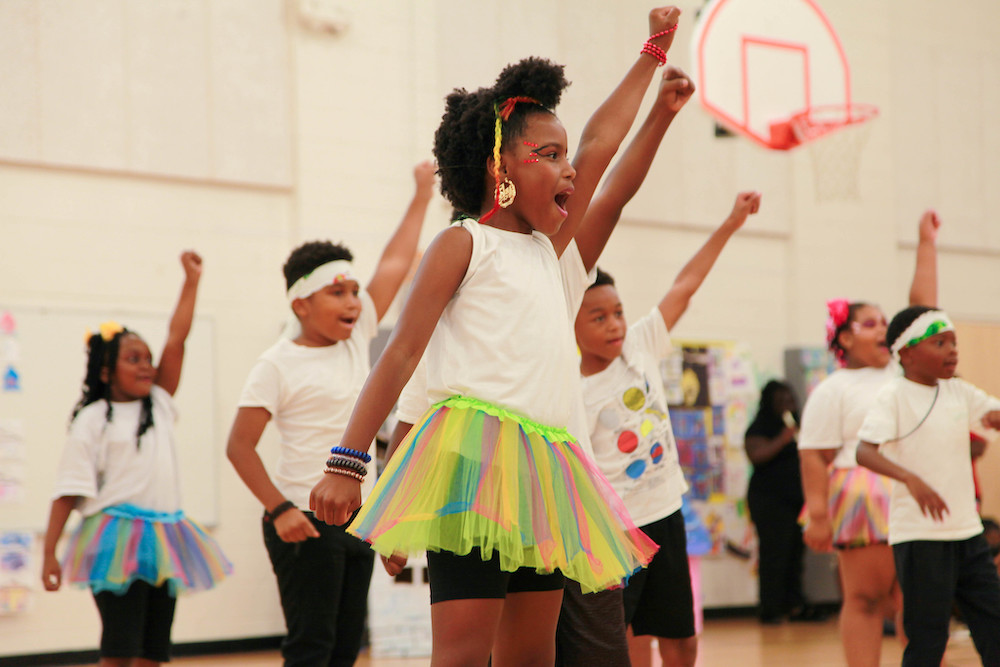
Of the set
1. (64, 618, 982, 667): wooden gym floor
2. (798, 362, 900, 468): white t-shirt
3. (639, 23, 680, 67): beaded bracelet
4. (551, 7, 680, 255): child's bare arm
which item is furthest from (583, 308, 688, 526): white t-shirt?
(64, 618, 982, 667): wooden gym floor

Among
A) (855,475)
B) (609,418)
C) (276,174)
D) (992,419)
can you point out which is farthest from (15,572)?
(992,419)

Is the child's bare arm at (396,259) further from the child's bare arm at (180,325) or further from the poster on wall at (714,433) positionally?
the poster on wall at (714,433)

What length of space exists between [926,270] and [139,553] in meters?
3.06

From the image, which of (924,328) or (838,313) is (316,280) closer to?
(924,328)

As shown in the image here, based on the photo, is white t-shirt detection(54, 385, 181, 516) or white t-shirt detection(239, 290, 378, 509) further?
white t-shirt detection(54, 385, 181, 516)

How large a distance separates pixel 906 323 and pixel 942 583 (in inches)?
34.3

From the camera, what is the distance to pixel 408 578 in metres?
6.26

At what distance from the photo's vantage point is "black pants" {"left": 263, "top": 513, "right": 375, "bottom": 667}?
124 inches

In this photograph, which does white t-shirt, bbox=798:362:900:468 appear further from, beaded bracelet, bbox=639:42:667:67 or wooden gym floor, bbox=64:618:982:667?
beaded bracelet, bbox=639:42:667:67

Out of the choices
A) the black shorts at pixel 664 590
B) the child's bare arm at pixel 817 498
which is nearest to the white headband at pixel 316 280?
the black shorts at pixel 664 590

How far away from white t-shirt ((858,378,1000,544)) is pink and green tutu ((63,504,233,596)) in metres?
2.40

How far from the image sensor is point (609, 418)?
10.9 ft

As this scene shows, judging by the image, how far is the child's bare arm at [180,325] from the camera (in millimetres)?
3982

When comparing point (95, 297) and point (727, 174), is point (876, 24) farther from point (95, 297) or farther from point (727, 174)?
point (95, 297)
